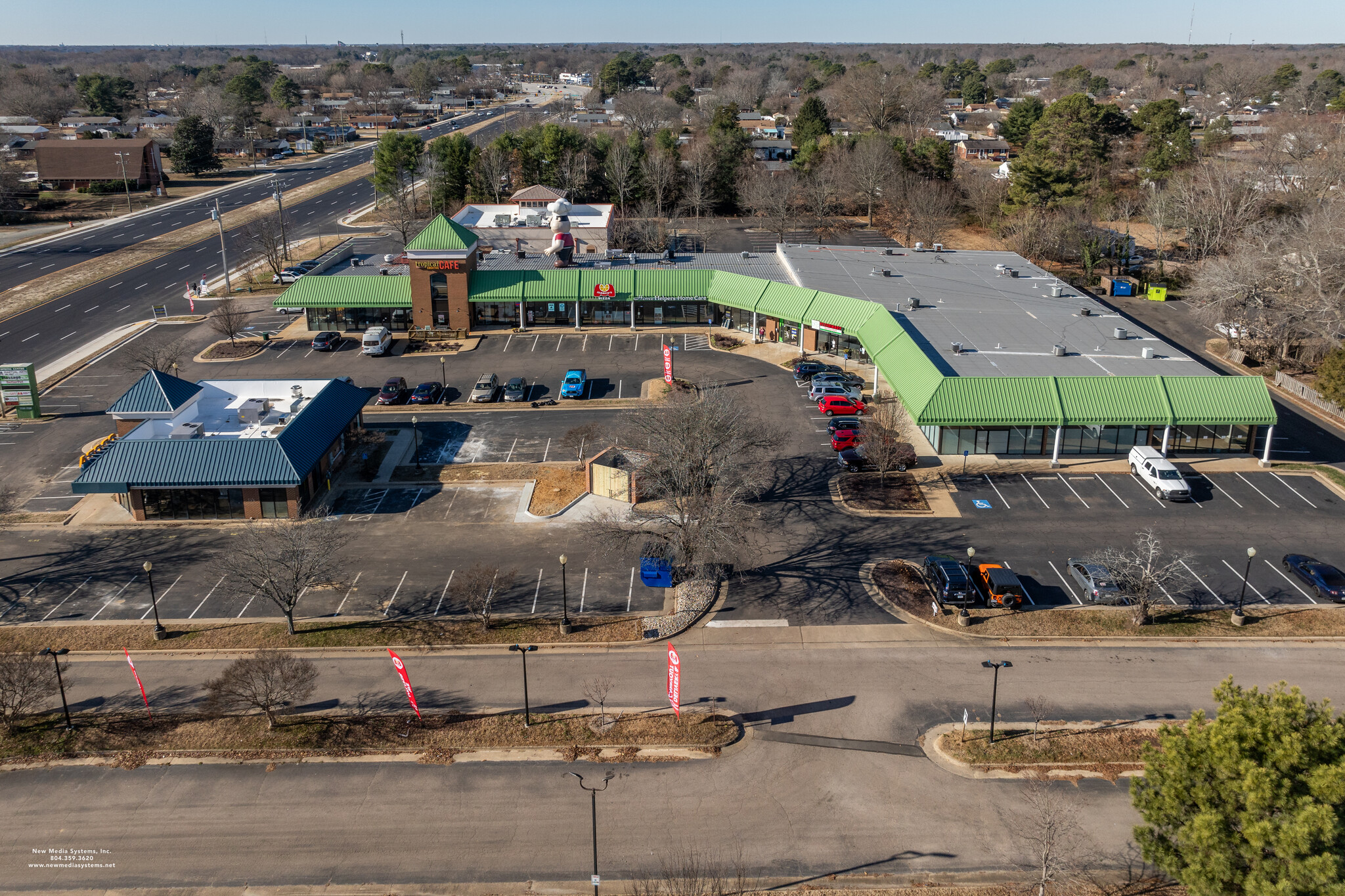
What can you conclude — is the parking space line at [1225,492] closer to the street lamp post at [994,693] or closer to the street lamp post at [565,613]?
the street lamp post at [994,693]

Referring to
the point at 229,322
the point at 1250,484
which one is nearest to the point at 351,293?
the point at 229,322

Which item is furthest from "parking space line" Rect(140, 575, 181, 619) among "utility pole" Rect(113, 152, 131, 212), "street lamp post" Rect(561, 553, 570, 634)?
"utility pole" Rect(113, 152, 131, 212)

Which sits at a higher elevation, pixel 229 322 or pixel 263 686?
pixel 229 322

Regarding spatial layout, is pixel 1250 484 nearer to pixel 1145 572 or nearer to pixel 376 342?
pixel 1145 572

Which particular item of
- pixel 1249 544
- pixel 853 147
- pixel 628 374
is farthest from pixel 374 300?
pixel 853 147

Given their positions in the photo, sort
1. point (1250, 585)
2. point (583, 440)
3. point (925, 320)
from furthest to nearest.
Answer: point (925, 320), point (583, 440), point (1250, 585)

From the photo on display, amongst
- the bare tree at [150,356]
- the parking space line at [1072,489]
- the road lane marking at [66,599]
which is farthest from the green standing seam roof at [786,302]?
the road lane marking at [66,599]
